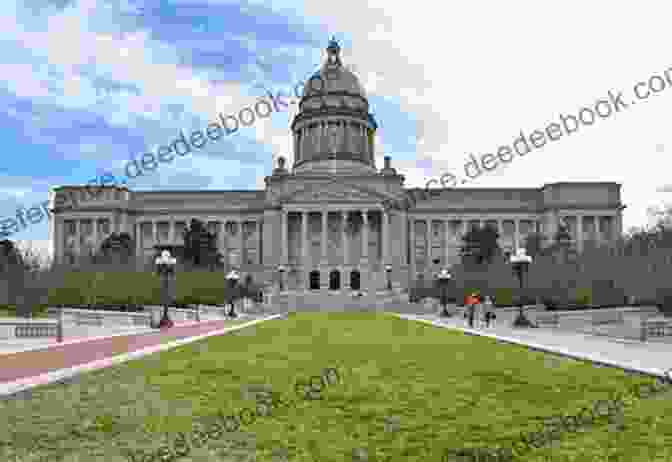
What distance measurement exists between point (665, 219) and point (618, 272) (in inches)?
1284

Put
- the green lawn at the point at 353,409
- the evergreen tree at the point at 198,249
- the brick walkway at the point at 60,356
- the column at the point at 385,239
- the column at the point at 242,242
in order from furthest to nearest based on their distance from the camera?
the column at the point at 242,242, the column at the point at 385,239, the evergreen tree at the point at 198,249, the brick walkway at the point at 60,356, the green lawn at the point at 353,409

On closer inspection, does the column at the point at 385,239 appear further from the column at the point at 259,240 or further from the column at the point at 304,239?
→ the column at the point at 259,240

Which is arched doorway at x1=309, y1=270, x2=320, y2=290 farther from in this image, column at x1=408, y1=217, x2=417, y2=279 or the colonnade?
column at x1=408, y1=217, x2=417, y2=279

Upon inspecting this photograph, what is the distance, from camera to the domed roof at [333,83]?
110m

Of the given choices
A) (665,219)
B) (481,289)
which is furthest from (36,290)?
(665,219)

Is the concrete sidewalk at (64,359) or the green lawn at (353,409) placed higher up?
the green lawn at (353,409)

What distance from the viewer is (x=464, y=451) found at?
20.0 ft

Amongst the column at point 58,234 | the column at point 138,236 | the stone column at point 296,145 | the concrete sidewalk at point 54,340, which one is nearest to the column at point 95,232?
the column at point 58,234

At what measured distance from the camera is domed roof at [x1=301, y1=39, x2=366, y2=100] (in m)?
110

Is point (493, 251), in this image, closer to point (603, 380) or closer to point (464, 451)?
point (603, 380)

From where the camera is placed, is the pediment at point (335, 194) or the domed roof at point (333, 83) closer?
the pediment at point (335, 194)

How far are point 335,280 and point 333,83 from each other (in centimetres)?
3568

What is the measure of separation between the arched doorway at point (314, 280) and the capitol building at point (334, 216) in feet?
0.47

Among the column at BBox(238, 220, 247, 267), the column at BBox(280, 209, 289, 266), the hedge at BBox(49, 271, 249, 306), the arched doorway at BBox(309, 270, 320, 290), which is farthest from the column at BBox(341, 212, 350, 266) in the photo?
the hedge at BBox(49, 271, 249, 306)
